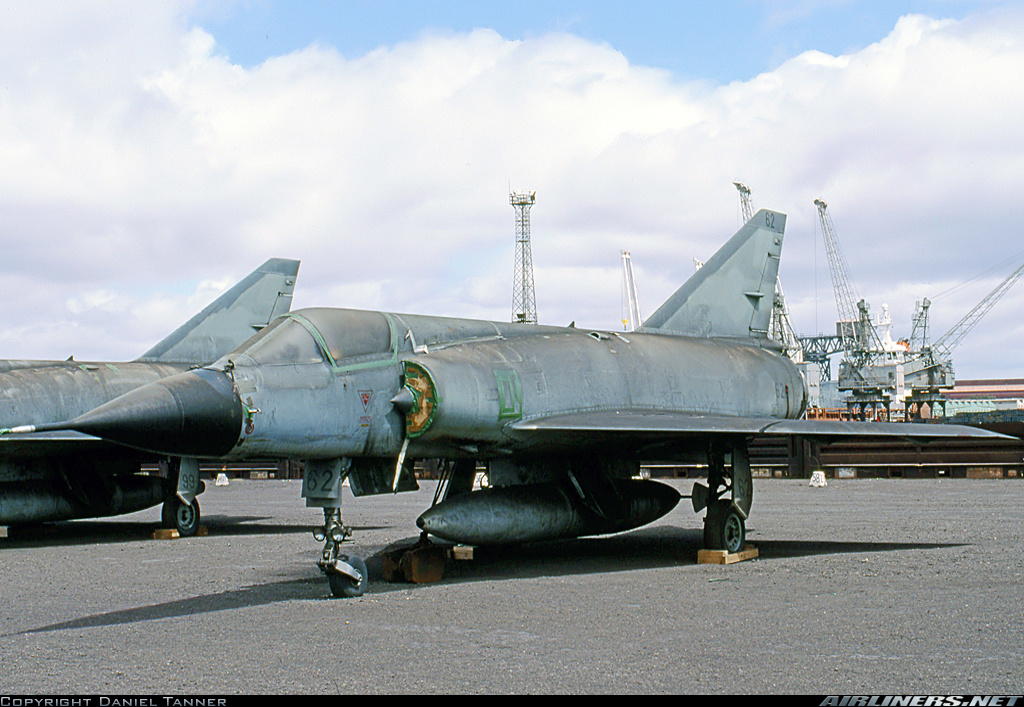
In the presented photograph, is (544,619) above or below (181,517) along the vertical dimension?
above

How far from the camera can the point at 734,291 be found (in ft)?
50.1

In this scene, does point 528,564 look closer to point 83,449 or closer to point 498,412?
point 498,412

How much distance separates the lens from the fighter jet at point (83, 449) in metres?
15.3

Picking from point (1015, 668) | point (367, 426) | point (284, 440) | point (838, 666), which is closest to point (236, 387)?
point (284, 440)

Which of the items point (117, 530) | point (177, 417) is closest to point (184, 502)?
point (117, 530)

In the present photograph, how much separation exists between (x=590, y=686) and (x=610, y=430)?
17.2 ft

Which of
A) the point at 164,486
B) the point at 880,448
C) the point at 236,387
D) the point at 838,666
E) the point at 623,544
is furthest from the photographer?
the point at 880,448

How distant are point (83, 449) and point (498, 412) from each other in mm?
8755

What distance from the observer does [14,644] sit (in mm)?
7051

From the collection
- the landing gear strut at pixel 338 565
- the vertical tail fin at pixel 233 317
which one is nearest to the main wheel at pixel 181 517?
the vertical tail fin at pixel 233 317

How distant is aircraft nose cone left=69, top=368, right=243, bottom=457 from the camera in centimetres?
773

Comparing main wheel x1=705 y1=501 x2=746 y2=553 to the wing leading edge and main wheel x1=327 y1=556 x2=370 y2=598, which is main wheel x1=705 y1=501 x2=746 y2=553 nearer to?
the wing leading edge

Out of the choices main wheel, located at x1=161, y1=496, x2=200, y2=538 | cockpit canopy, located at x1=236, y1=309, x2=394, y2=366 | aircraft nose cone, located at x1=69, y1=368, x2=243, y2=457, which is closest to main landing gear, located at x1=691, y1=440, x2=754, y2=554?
cockpit canopy, located at x1=236, y1=309, x2=394, y2=366

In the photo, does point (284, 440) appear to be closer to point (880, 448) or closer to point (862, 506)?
point (862, 506)
